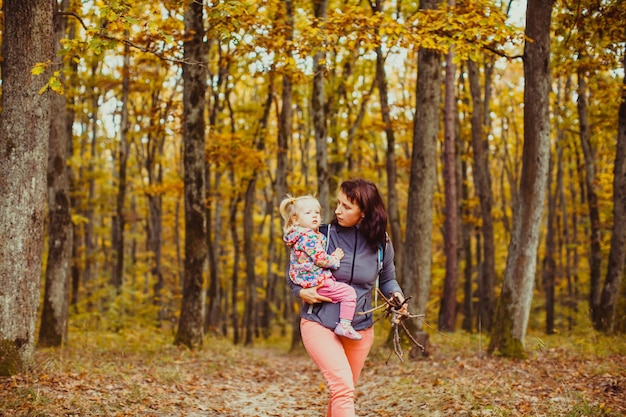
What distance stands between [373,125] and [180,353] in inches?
382

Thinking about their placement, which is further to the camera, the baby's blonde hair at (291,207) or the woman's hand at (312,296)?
the baby's blonde hair at (291,207)

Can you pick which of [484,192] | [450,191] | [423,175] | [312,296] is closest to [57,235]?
[423,175]

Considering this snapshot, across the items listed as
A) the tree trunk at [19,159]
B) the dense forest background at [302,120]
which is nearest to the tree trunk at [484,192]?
the dense forest background at [302,120]

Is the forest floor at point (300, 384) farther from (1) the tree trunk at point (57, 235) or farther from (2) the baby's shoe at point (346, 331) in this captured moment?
(1) the tree trunk at point (57, 235)

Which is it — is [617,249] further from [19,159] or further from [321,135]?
[19,159]

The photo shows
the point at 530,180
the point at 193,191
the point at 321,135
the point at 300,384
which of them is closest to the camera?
the point at 530,180

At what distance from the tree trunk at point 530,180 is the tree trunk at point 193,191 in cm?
610

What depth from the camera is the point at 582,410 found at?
5508 mm

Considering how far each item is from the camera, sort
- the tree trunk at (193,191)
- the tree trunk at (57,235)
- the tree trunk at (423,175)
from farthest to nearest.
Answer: the tree trunk at (193,191)
the tree trunk at (57,235)
the tree trunk at (423,175)

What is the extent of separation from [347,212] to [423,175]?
22.1 feet

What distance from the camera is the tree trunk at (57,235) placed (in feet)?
36.7

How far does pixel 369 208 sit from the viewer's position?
13.8ft

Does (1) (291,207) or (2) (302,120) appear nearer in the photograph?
(1) (291,207)

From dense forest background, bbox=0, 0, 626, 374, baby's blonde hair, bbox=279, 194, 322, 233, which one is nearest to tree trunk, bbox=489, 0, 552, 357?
dense forest background, bbox=0, 0, 626, 374
